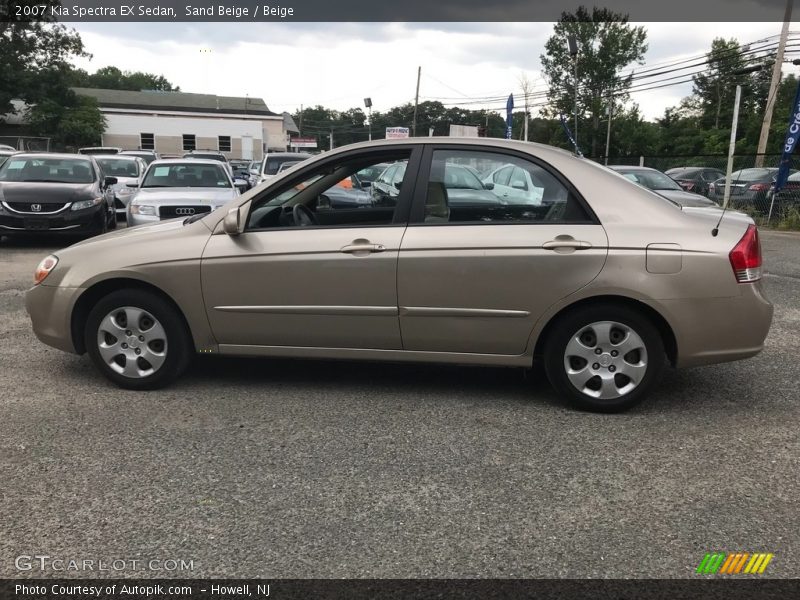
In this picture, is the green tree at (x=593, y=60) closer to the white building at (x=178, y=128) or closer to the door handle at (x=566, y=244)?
the white building at (x=178, y=128)

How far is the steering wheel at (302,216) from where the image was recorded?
4.62 m

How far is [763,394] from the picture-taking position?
182 inches

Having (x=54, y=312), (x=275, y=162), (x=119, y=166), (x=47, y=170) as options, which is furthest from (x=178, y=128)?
(x=54, y=312)

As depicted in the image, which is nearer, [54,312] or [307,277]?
[307,277]

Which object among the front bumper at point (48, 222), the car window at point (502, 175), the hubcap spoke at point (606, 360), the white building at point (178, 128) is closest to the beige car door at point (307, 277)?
the car window at point (502, 175)

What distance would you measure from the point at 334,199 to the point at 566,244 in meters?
1.73

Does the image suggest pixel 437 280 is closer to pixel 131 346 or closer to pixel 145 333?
pixel 145 333

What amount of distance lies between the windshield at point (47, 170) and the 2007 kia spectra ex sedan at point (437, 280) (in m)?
7.86

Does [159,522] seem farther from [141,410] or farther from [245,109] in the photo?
[245,109]

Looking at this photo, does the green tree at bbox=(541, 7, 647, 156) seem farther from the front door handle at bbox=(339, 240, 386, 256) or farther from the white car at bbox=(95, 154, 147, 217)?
the front door handle at bbox=(339, 240, 386, 256)

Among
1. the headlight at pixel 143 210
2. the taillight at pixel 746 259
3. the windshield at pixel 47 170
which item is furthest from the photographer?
the windshield at pixel 47 170

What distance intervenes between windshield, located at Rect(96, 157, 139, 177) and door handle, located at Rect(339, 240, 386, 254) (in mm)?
14465

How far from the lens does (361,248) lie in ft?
13.9

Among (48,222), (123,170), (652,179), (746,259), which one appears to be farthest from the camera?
(123,170)
